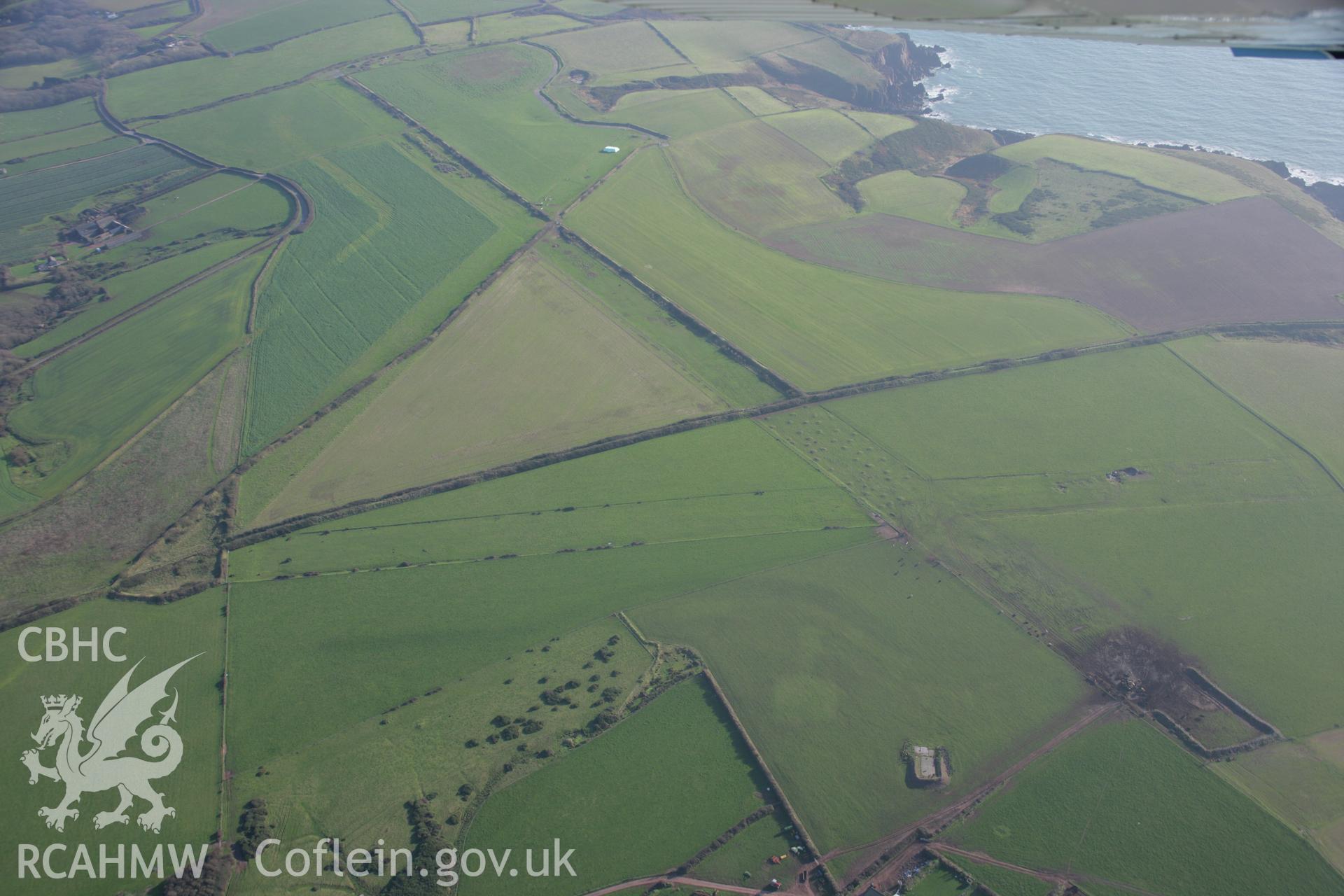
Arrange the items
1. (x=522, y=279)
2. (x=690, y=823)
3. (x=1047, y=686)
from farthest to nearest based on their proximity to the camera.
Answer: (x=522, y=279) < (x=1047, y=686) < (x=690, y=823)

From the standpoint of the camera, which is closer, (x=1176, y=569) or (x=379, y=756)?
(x=379, y=756)

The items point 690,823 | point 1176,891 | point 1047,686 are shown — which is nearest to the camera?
point 1176,891

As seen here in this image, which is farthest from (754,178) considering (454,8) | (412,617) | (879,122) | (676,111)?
(454,8)

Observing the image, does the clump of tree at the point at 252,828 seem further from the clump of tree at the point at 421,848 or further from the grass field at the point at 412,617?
the clump of tree at the point at 421,848

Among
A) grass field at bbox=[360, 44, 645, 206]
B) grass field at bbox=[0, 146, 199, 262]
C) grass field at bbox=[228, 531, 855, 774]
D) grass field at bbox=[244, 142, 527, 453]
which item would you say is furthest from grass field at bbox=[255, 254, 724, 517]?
grass field at bbox=[0, 146, 199, 262]

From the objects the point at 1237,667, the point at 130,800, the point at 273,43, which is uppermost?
the point at 273,43

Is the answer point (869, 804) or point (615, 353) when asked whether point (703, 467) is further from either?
point (869, 804)

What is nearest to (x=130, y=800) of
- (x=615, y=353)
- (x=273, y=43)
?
(x=615, y=353)
